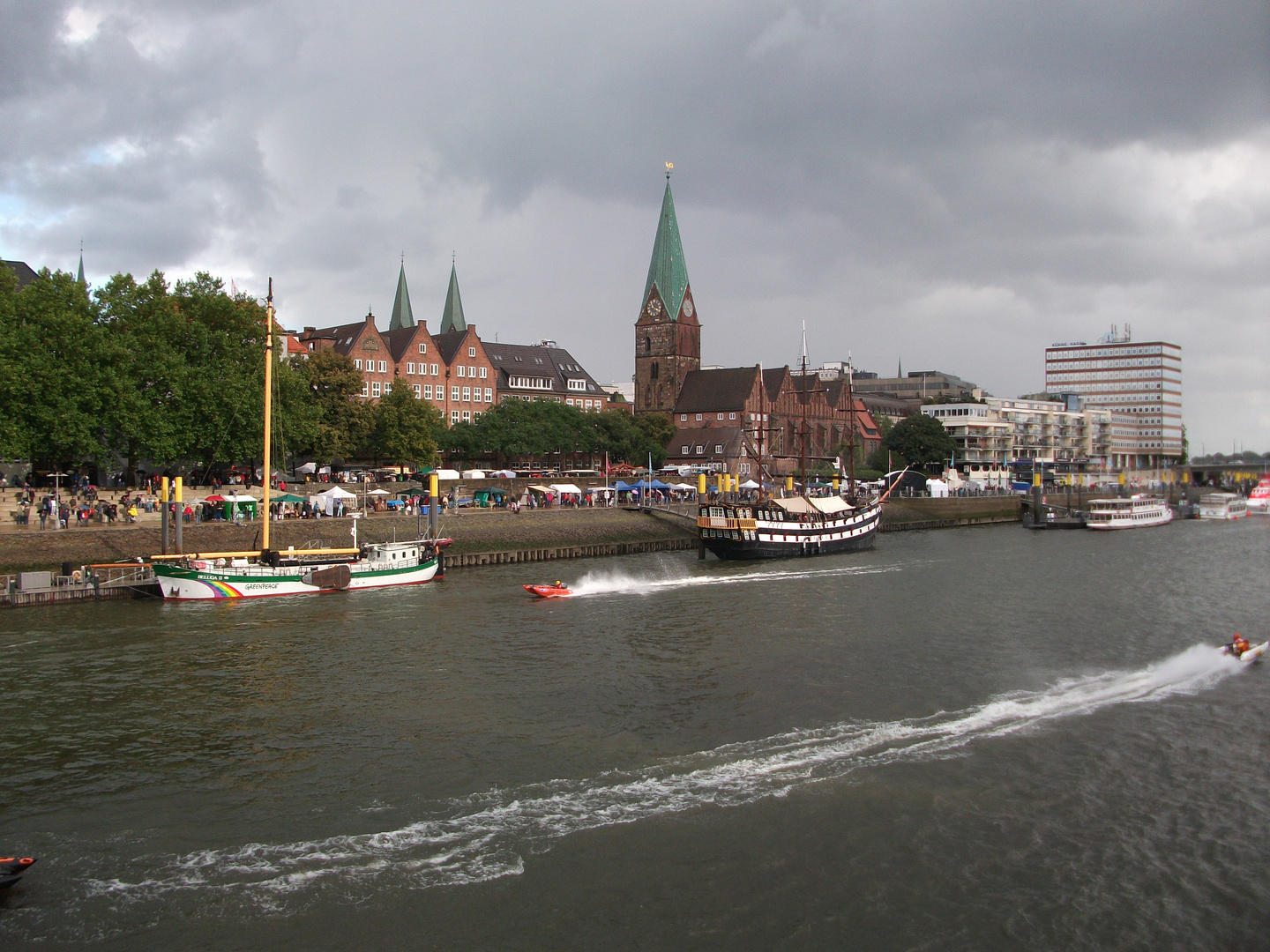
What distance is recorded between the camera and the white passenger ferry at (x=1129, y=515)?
98500 mm

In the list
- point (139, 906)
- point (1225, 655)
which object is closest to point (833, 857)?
point (139, 906)

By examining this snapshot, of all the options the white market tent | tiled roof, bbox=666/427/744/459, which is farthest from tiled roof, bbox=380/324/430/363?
the white market tent

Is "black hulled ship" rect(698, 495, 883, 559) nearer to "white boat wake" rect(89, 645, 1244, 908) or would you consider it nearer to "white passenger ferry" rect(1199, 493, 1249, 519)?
"white boat wake" rect(89, 645, 1244, 908)

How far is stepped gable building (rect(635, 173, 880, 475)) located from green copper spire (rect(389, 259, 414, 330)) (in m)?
38.1

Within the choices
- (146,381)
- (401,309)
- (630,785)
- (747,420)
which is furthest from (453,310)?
(630,785)

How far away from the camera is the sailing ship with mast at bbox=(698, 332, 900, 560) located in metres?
65.6

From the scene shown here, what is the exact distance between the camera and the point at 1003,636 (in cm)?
3600

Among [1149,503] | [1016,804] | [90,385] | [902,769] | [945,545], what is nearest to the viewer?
[1016,804]

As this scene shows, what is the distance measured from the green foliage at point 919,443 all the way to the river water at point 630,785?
9821 centimetres

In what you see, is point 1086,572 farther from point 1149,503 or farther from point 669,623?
point 1149,503

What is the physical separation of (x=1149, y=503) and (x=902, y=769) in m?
107

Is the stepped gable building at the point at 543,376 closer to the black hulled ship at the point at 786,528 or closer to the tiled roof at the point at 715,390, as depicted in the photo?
the tiled roof at the point at 715,390

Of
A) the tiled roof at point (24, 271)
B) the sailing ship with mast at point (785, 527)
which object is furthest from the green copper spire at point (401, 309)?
the sailing ship with mast at point (785, 527)

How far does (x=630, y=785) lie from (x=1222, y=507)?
126 meters
